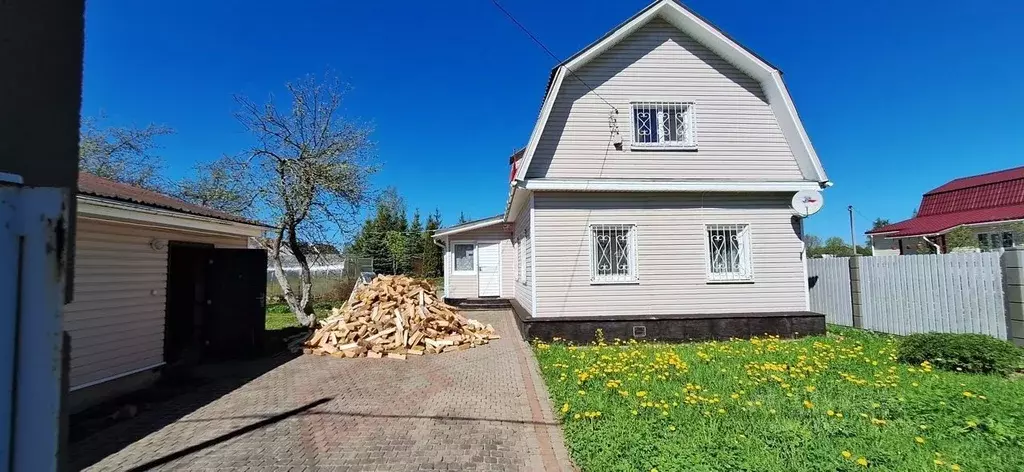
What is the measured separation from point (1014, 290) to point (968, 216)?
1848 centimetres

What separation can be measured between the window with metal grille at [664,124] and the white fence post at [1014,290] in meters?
5.49

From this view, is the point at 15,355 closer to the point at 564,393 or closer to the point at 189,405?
the point at 564,393

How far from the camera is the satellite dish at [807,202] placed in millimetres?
9664

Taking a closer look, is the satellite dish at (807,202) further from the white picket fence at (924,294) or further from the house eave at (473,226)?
the house eave at (473,226)

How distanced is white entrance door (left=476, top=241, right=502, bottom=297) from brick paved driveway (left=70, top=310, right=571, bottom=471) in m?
9.34

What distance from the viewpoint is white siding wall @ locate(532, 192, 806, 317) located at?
973 cm

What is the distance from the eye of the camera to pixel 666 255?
995cm


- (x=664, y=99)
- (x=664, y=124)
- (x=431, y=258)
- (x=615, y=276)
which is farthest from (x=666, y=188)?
(x=431, y=258)

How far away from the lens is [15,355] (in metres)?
0.79

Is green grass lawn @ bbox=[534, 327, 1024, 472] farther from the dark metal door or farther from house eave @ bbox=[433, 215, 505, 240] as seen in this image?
house eave @ bbox=[433, 215, 505, 240]

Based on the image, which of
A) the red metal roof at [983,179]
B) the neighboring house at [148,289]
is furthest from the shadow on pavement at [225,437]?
the red metal roof at [983,179]

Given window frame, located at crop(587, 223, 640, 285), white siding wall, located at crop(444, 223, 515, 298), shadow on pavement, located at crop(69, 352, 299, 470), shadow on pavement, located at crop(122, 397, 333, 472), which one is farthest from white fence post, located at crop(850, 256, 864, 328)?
shadow on pavement, located at crop(69, 352, 299, 470)

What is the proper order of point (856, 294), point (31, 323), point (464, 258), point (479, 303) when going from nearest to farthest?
1. point (31, 323)
2. point (856, 294)
3. point (479, 303)
4. point (464, 258)

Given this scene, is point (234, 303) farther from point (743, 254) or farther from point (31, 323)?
point (743, 254)
